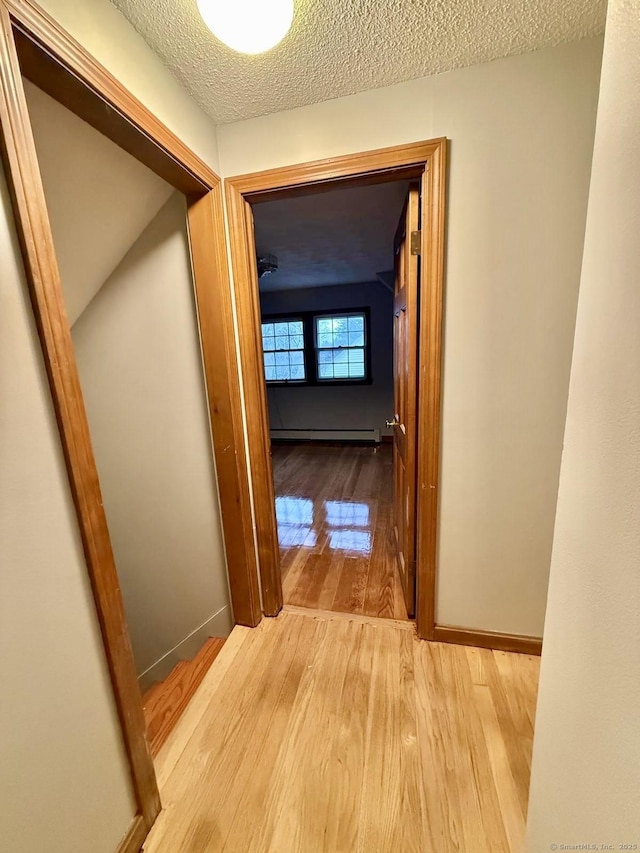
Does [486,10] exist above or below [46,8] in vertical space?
above

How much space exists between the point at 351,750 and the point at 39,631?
1.11 m

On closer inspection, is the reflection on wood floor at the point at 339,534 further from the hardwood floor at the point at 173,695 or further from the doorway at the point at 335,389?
the hardwood floor at the point at 173,695

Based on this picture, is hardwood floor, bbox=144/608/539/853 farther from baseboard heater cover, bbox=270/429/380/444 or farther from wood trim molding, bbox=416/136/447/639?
baseboard heater cover, bbox=270/429/380/444

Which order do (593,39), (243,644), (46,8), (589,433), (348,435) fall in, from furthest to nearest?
(348,435)
(243,644)
(593,39)
(46,8)
(589,433)

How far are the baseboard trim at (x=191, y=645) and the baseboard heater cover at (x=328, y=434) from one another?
3713 mm

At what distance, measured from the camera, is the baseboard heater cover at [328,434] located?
5.18 m

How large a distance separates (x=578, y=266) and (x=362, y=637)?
186 cm

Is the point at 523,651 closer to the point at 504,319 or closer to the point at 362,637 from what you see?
the point at 362,637

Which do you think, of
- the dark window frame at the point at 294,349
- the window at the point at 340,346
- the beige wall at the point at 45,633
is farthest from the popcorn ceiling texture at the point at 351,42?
the dark window frame at the point at 294,349

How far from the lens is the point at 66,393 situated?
0.77m

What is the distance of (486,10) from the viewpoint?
994 mm

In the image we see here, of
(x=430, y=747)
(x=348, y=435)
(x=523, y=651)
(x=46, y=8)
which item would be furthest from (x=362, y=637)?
(x=348, y=435)

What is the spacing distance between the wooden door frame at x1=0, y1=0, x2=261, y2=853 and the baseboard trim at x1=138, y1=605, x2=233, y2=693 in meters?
0.75

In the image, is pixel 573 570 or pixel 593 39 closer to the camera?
pixel 573 570
